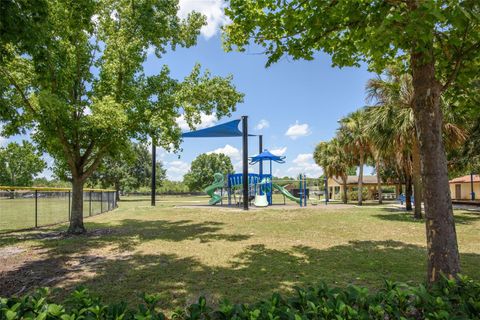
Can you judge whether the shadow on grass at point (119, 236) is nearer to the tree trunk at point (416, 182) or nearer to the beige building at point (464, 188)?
the tree trunk at point (416, 182)

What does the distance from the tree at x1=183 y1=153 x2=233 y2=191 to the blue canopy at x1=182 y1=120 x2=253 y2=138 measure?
58.2 metres

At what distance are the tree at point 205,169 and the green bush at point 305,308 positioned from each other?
7983cm

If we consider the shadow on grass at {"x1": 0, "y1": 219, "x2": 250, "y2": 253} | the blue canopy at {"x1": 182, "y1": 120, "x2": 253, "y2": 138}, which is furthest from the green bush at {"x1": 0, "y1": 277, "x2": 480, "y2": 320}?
the blue canopy at {"x1": 182, "y1": 120, "x2": 253, "y2": 138}

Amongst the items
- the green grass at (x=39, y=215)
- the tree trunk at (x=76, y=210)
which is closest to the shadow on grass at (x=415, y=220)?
the tree trunk at (x=76, y=210)

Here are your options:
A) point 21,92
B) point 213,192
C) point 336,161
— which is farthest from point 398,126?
point 336,161

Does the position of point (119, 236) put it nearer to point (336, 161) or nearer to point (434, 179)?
point (434, 179)

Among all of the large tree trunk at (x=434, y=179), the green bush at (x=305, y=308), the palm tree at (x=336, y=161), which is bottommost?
the green bush at (x=305, y=308)

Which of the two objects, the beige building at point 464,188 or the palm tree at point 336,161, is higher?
the palm tree at point 336,161

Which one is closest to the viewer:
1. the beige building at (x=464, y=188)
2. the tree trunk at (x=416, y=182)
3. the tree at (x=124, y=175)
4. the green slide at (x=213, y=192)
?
the tree trunk at (x=416, y=182)

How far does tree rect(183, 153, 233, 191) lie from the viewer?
86562 millimetres

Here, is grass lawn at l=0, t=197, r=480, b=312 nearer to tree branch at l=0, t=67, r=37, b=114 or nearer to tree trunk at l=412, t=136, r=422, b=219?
tree trunk at l=412, t=136, r=422, b=219

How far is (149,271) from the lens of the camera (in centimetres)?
649

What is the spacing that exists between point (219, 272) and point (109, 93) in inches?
293

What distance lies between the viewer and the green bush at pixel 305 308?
238 cm
